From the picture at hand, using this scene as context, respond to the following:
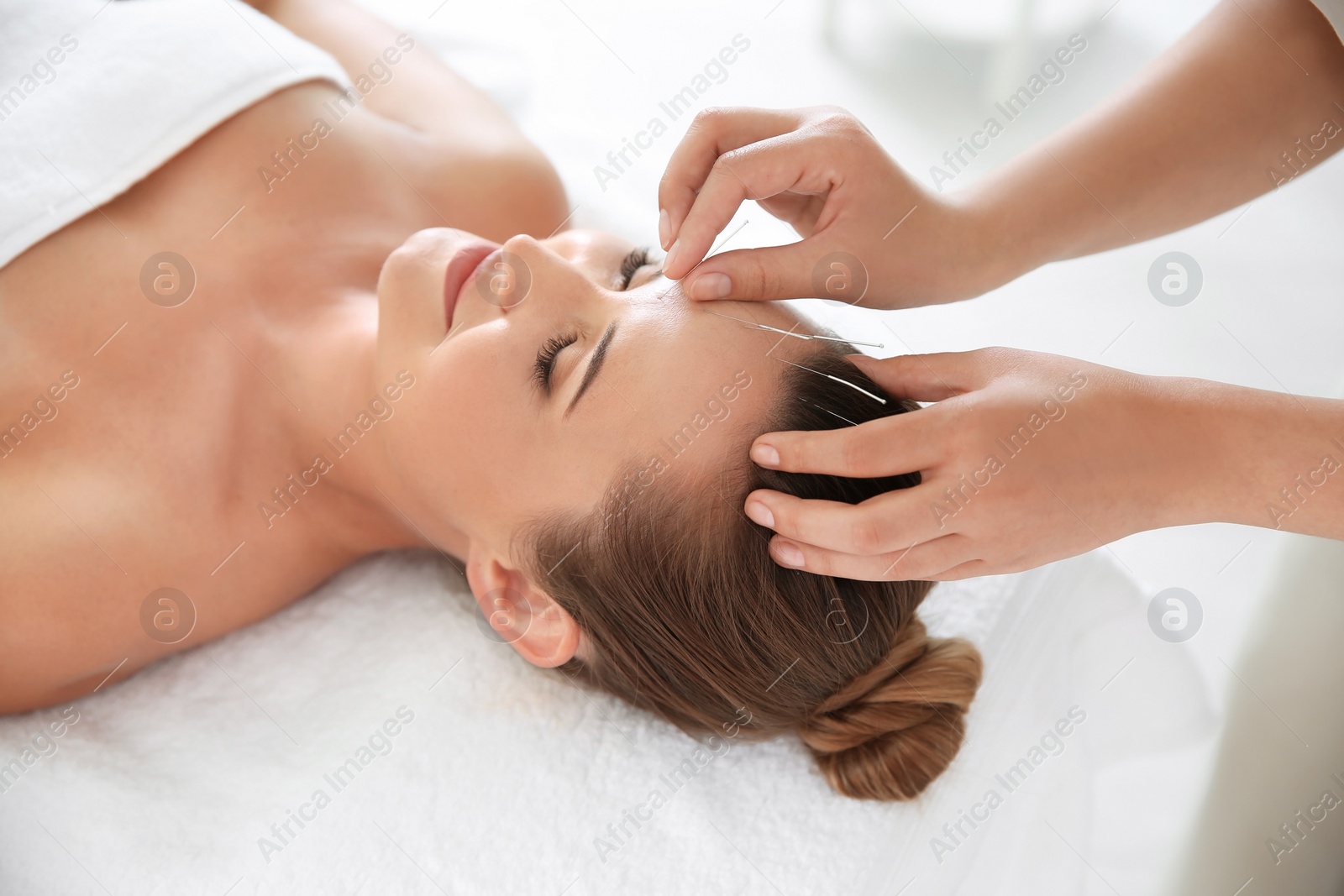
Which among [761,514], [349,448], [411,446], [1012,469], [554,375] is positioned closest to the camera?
[1012,469]

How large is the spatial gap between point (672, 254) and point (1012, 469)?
0.46 m

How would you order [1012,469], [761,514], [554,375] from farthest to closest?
[554,375] → [761,514] → [1012,469]

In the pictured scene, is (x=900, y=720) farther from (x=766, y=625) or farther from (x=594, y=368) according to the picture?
(x=594, y=368)

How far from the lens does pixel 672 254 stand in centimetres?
109

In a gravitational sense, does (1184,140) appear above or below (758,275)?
above

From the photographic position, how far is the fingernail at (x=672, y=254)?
1082 mm

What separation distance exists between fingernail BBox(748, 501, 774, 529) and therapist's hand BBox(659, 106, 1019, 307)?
0.84 feet

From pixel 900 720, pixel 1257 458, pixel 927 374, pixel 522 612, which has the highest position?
pixel 1257 458

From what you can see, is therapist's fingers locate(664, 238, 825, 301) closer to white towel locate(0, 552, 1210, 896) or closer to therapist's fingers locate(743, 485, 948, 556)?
therapist's fingers locate(743, 485, 948, 556)

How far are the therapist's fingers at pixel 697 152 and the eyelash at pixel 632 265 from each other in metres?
0.11

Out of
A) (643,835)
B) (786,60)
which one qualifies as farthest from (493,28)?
(643,835)

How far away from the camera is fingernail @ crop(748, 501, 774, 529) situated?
100 centimetres

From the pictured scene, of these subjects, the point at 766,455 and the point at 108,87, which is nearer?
the point at 766,455

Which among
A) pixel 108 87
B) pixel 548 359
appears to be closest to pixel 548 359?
pixel 548 359
